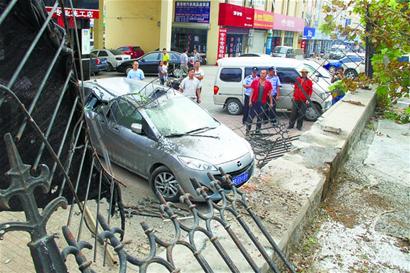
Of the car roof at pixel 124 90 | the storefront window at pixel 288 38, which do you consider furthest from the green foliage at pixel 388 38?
the storefront window at pixel 288 38

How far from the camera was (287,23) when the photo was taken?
48.7 meters

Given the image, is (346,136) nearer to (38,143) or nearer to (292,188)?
(292,188)

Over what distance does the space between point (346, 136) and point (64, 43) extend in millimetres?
5834

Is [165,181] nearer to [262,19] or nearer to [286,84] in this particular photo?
[286,84]

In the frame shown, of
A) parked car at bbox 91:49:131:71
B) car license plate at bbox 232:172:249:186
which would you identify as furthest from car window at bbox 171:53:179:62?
car license plate at bbox 232:172:249:186

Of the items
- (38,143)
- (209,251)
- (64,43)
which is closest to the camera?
(64,43)

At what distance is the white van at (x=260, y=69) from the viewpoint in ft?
44.5

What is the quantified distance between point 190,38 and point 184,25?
3.88ft

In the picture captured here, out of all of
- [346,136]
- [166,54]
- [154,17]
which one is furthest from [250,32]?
[346,136]

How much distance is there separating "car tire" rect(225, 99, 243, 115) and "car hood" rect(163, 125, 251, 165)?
677 centimetres

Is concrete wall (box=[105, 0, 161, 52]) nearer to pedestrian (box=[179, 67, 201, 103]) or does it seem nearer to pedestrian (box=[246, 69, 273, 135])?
pedestrian (box=[179, 67, 201, 103])

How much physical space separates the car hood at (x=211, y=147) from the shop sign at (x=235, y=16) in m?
27.1

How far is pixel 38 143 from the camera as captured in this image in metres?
2.47

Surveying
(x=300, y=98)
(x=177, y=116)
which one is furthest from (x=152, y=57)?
(x=177, y=116)
